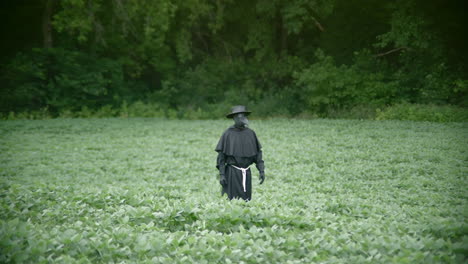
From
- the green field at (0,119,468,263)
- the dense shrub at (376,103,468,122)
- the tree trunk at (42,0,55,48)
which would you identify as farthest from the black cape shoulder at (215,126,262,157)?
the tree trunk at (42,0,55,48)

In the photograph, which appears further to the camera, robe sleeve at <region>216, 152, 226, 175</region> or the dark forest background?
the dark forest background

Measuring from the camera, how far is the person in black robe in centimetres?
696

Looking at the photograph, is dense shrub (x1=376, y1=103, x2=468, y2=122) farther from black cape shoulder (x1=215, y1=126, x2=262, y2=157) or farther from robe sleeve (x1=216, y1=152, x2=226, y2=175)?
robe sleeve (x1=216, y1=152, x2=226, y2=175)

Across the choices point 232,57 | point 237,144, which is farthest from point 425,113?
point 232,57

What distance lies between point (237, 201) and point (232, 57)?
3444 cm

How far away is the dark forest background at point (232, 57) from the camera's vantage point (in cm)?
2708

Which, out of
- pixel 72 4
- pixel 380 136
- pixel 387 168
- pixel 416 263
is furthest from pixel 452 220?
pixel 72 4

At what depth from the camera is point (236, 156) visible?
22.9 feet

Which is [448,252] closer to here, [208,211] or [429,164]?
[208,211]

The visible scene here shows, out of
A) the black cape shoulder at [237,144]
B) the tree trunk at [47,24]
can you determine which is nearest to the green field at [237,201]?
the black cape shoulder at [237,144]

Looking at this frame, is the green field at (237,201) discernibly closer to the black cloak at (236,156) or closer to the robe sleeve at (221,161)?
the black cloak at (236,156)

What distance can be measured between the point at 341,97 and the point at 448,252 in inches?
1048

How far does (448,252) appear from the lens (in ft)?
13.0

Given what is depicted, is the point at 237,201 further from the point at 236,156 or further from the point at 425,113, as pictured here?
the point at 425,113
